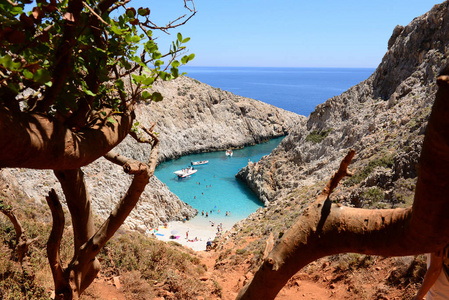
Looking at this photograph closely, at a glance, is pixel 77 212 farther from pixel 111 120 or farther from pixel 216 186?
pixel 216 186

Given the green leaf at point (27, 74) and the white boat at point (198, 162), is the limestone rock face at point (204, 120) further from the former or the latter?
the green leaf at point (27, 74)

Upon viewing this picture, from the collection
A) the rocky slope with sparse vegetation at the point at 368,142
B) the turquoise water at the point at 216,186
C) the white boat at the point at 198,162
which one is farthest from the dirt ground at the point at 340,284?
the white boat at the point at 198,162

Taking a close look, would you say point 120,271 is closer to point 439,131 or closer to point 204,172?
point 439,131

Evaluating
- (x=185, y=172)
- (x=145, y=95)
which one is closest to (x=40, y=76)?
(x=145, y=95)

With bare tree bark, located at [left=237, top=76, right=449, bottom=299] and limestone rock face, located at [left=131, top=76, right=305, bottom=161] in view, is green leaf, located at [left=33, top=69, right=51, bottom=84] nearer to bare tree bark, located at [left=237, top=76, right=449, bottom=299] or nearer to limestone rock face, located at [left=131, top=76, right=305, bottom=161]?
bare tree bark, located at [left=237, top=76, right=449, bottom=299]

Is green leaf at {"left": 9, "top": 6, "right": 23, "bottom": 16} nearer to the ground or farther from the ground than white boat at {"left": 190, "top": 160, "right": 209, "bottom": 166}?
farther from the ground

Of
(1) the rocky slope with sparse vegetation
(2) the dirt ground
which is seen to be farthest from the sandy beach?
(2) the dirt ground
